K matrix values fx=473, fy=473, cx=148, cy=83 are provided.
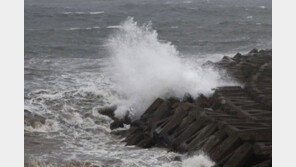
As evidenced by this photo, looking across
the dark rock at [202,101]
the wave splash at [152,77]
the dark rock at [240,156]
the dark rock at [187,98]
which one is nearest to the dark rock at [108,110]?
the wave splash at [152,77]

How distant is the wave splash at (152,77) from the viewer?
13289 millimetres

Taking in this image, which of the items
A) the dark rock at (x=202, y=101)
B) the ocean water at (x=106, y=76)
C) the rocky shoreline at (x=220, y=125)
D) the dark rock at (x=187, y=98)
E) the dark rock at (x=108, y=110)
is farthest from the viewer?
the dark rock at (x=108, y=110)

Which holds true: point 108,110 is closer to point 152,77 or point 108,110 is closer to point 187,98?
point 152,77

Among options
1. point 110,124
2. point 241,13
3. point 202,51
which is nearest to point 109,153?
point 110,124

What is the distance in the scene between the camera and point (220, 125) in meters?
8.95

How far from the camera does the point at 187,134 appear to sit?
9.71 m

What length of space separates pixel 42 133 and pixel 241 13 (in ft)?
123

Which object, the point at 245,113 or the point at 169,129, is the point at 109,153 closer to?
the point at 169,129

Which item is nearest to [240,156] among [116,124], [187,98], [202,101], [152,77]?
[202,101]

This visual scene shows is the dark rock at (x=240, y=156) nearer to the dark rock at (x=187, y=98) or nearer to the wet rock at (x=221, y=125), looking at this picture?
the wet rock at (x=221, y=125)

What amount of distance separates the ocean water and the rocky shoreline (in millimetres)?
312

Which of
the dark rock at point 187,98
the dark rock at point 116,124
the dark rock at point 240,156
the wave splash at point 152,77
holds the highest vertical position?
the wave splash at point 152,77

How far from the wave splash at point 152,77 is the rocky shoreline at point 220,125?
2.05ft

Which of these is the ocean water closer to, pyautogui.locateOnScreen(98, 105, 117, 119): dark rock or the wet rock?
pyautogui.locateOnScreen(98, 105, 117, 119): dark rock
